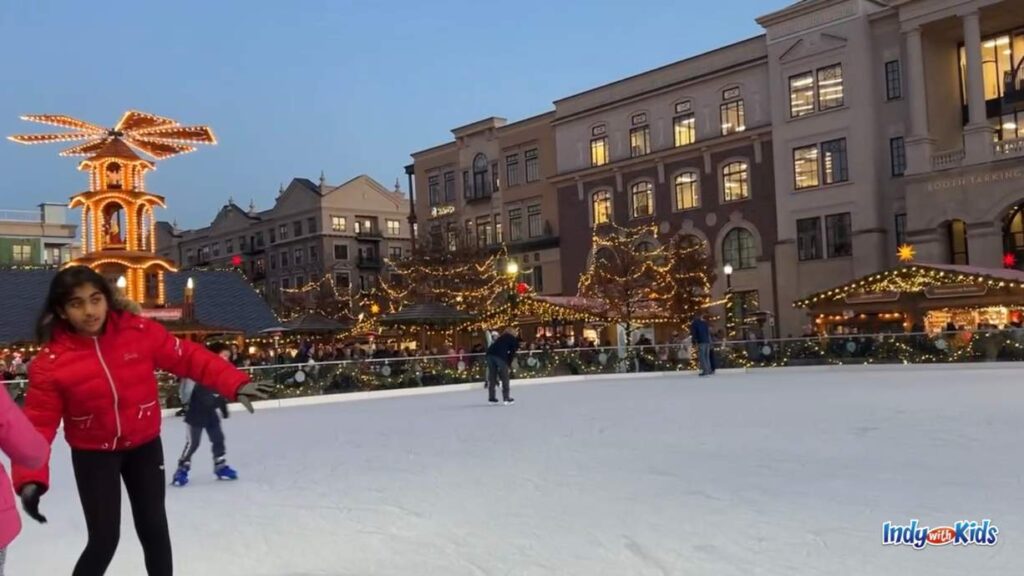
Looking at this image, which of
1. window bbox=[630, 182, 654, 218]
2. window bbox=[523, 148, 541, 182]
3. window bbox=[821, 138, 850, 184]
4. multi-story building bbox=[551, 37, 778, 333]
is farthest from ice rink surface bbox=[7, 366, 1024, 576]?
window bbox=[523, 148, 541, 182]

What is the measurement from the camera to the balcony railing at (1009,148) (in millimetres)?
29734

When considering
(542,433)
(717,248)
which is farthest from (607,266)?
(542,433)

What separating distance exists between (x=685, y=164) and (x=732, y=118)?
2.88 metres

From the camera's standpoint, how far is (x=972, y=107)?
31.6 metres

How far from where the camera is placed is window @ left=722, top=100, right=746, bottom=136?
38.3 meters

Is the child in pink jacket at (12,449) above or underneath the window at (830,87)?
underneath

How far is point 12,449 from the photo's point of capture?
290cm

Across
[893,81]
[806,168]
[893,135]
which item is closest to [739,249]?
[806,168]

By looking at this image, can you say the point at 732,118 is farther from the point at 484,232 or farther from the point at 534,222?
the point at 484,232

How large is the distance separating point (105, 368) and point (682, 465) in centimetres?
546

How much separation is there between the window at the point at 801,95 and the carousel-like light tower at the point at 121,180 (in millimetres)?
21776

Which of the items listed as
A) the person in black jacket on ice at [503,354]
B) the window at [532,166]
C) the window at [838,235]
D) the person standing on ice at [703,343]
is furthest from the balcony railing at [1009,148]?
the window at [532,166]

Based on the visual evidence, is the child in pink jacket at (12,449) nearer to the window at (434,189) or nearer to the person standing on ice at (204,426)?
the person standing on ice at (204,426)

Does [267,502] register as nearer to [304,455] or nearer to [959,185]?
[304,455]
